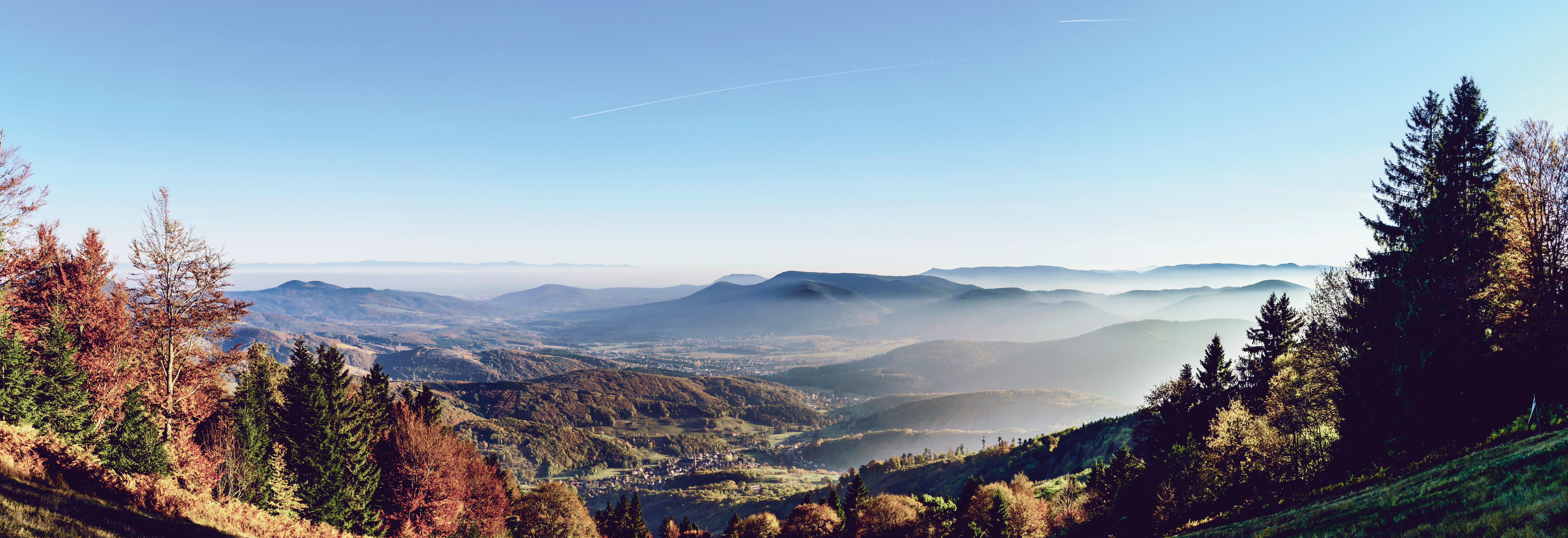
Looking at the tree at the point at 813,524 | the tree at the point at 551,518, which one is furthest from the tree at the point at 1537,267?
the tree at the point at 551,518

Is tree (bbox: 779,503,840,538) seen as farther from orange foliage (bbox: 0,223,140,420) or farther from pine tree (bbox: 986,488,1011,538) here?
orange foliage (bbox: 0,223,140,420)

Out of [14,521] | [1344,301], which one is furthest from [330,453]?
[1344,301]

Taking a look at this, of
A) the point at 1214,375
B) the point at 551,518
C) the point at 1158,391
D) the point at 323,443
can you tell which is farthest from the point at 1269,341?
the point at 323,443

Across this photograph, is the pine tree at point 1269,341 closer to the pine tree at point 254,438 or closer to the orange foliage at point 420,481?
the orange foliage at point 420,481

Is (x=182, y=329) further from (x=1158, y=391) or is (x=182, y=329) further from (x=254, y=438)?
(x=1158, y=391)

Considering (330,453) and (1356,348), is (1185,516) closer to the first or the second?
(1356,348)
